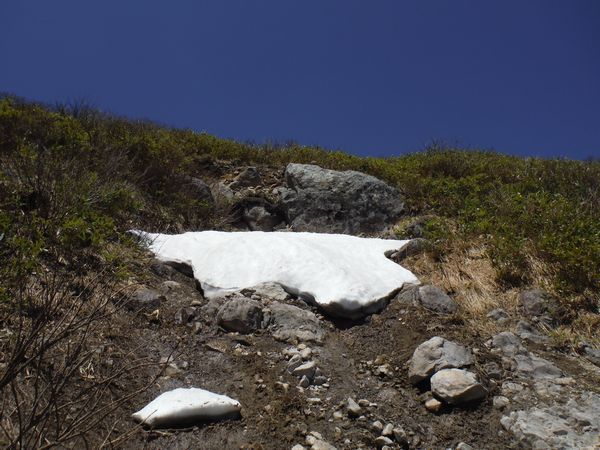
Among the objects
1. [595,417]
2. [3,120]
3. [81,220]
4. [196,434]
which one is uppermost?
[3,120]

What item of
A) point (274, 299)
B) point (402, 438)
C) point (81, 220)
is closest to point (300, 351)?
point (274, 299)

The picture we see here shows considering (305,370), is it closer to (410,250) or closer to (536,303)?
(536,303)

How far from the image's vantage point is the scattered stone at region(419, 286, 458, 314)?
4234 mm

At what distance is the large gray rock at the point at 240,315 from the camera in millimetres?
3902

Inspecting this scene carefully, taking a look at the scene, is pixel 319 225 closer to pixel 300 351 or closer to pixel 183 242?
pixel 183 242

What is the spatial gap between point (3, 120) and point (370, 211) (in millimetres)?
5834

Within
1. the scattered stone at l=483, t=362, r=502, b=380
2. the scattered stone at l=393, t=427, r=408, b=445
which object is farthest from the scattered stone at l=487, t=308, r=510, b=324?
the scattered stone at l=393, t=427, r=408, b=445

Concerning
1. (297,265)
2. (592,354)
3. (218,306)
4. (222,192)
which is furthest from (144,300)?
(222,192)

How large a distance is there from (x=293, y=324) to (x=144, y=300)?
1399 mm

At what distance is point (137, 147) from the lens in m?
7.65

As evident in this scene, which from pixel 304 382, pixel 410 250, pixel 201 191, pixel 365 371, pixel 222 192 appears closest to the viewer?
pixel 304 382

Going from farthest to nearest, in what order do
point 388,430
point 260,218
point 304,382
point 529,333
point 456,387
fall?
1. point 260,218
2. point 529,333
3. point 304,382
4. point 456,387
5. point 388,430

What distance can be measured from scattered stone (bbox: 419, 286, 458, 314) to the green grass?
720mm

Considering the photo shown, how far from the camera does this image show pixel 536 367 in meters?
3.40
